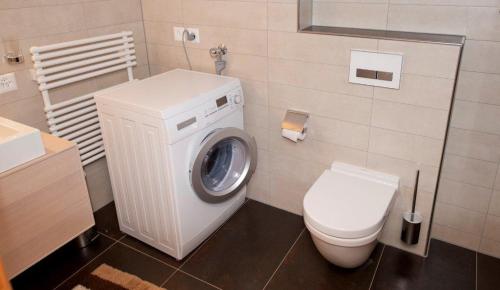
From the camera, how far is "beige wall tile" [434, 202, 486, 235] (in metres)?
2.16

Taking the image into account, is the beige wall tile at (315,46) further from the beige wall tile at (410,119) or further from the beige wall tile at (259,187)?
the beige wall tile at (259,187)

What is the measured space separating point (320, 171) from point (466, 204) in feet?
2.58

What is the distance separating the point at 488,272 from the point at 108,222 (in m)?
2.19

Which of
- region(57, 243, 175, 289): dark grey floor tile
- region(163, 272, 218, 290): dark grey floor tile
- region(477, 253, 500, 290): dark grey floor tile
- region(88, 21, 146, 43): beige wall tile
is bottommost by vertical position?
region(477, 253, 500, 290): dark grey floor tile

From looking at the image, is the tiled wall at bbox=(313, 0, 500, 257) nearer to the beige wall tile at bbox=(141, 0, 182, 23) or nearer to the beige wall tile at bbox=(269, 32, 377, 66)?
the beige wall tile at bbox=(269, 32, 377, 66)

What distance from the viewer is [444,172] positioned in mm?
2156

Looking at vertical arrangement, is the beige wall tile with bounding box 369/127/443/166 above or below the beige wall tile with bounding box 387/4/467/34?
below

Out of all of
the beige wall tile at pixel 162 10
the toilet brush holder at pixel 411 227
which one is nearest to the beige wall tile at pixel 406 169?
the toilet brush holder at pixel 411 227

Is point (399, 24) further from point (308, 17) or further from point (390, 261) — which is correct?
point (390, 261)

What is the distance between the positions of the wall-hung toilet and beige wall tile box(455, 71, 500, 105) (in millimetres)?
532

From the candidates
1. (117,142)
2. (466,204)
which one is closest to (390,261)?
(466,204)

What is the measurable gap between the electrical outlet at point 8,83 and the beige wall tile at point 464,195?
2.29 m

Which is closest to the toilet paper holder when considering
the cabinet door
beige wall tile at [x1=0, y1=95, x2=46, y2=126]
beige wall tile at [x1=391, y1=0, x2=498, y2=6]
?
beige wall tile at [x1=391, y1=0, x2=498, y2=6]

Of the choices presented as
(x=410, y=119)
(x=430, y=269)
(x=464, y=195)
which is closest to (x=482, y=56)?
(x=410, y=119)
